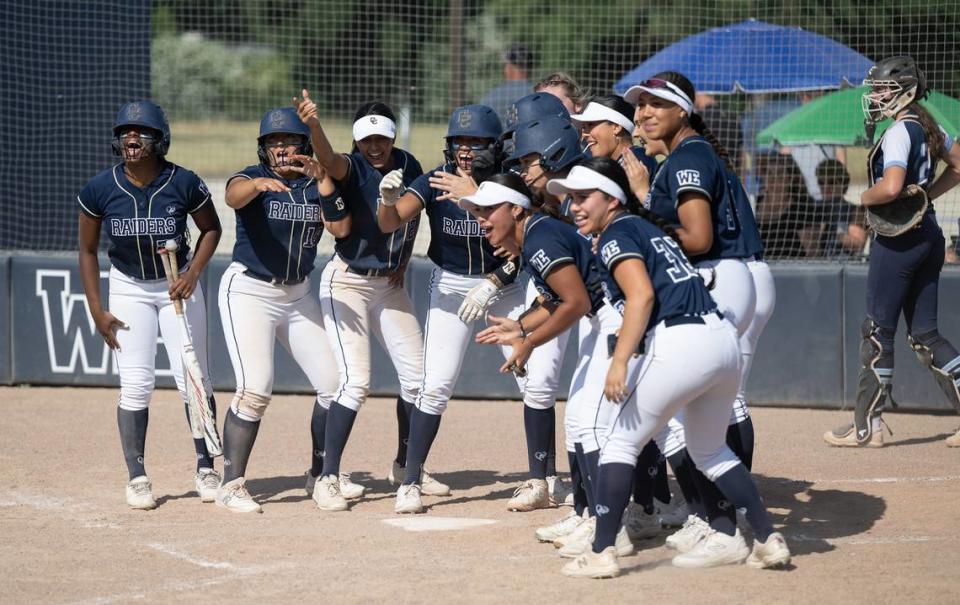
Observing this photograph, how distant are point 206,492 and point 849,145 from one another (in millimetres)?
7601

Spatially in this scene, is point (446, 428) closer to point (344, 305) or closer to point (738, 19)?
point (344, 305)

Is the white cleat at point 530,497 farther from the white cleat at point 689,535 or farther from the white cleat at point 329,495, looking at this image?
the white cleat at point 689,535

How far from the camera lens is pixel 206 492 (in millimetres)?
6270

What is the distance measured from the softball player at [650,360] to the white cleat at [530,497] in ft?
4.28

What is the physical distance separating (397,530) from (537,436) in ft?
2.98

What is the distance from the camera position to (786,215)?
9.98 m

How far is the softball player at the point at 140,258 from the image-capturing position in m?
6.10

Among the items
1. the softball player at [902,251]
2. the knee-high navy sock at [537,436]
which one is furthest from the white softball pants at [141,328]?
the softball player at [902,251]

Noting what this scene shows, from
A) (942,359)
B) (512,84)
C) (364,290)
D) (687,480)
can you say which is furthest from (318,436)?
(512,84)

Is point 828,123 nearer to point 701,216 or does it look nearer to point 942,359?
point 942,359

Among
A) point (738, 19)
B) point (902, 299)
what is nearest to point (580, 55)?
point (738, 19)

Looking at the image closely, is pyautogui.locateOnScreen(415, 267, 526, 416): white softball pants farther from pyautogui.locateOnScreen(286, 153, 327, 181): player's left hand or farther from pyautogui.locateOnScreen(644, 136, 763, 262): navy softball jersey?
pyautogui.locateOnScreen(644, 136, 763, 262): navy softball jersey

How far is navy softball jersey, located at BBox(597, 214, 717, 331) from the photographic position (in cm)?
441

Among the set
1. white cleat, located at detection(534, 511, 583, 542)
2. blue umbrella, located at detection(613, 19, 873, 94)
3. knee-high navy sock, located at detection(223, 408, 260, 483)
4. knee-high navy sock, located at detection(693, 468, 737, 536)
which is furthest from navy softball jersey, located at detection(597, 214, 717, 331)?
blue umbrella, located at detection(613, 19, 873, 94)
